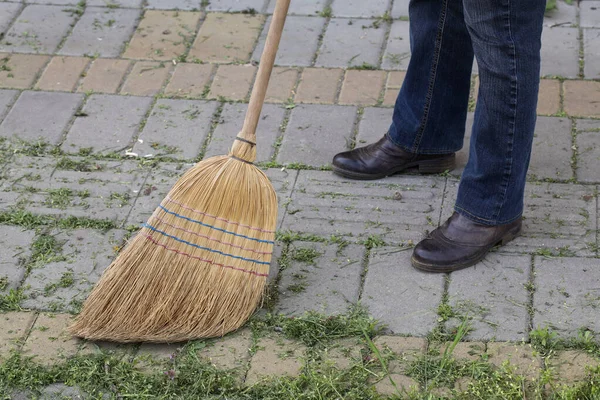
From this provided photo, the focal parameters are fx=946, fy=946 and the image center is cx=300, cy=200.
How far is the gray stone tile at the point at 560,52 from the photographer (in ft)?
13.8

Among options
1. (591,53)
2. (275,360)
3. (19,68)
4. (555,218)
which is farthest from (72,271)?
(591,53)

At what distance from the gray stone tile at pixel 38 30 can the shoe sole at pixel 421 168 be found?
1720mm

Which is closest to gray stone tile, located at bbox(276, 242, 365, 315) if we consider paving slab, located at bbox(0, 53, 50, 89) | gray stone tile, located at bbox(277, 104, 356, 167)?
gray stone tile, located at bbox(277, 104, 356, 167)

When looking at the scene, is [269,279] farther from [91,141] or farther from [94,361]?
[91,141]

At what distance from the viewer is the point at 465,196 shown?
3.17 meters

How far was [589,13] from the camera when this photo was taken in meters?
4.66

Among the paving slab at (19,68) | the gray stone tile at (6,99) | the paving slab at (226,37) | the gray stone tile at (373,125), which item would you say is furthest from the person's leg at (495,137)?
the paving slab at (19,68)

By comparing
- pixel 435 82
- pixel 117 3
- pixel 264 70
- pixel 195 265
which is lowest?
pixel 117 3

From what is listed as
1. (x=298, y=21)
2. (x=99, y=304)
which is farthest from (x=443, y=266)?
(x=298, y=21)

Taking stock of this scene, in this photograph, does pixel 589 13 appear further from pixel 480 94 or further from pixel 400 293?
pixel 400 293

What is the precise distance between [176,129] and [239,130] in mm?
262

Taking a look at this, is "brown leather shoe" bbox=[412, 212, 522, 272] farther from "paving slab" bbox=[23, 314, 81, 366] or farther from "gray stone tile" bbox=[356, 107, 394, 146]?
"paving slab" bbox=[23, 314, 81, 366]

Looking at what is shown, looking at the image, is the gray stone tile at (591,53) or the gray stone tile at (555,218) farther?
the gray stone tile at (591,53)

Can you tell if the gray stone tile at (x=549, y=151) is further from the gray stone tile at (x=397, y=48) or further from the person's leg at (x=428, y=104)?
the gray stone tile at (x=397, y=48)
